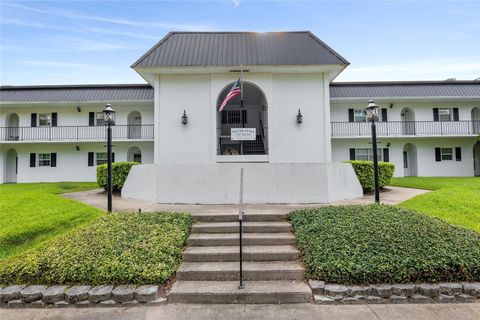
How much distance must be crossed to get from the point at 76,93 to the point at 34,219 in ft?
50.3

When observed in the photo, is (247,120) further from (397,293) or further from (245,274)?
(397,293)

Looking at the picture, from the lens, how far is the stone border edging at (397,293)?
12.5 feet

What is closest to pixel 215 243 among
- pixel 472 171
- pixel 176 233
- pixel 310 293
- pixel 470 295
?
pixel 176 233

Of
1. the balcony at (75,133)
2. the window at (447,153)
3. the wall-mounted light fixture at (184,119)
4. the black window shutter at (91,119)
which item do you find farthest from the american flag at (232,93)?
the window at (447,153)

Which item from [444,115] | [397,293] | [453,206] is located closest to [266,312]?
[397,293]

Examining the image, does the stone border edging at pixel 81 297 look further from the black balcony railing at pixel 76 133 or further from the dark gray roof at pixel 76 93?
the dark gray roof at pixel 76 93

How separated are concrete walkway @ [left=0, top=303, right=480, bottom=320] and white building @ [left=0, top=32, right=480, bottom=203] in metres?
4.40

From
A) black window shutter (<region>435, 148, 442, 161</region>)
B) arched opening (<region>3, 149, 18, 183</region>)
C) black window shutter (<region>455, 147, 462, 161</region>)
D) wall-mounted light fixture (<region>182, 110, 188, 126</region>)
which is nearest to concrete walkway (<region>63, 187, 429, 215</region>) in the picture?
wall-mounted light fixture (<region>182, 110, 188, 126</region>)

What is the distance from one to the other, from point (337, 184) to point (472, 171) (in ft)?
56.6

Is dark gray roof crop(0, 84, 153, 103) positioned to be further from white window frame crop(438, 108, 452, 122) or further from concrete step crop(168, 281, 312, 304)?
white window frame crop(438, 108, 452, 122)

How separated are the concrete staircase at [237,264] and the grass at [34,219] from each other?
10.0ft

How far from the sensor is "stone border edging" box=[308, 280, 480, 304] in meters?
3.82

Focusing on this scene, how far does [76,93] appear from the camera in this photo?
18484mm

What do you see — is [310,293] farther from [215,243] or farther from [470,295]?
[470,295]
